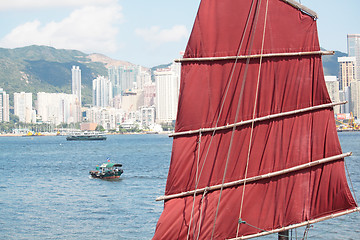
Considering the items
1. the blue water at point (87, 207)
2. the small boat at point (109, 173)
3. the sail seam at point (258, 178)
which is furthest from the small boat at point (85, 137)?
the sail seam at point (258, 178)

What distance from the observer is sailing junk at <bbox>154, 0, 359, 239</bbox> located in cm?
1553

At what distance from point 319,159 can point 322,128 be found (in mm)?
819

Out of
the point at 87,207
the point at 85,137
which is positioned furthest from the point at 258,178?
the point at 85,137

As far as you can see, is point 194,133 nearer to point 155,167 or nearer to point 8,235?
point 8,235

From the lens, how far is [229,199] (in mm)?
15531

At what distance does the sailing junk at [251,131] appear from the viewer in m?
15.5

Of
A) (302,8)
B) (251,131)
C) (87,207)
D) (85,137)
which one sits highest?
(302,8)

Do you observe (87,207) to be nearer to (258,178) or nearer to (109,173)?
(109,173)

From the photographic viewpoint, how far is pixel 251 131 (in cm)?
1565

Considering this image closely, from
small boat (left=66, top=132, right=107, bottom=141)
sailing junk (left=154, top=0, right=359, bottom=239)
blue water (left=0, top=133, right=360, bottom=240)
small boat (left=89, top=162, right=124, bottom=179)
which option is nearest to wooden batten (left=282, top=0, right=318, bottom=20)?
sailing junk (left=154, top=0, right=359, bottom=239)

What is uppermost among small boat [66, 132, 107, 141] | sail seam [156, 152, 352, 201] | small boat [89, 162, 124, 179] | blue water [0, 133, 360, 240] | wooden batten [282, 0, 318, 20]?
wooden batten [282, 0, 318, 20]

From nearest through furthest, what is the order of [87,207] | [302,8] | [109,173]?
[302,8] → [87,207] → [109,173]

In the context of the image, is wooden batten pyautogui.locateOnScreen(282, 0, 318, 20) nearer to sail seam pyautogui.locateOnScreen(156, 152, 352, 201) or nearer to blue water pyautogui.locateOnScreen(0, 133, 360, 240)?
sail seam pyautogui.locateOnScreen(156, 152, 352, 201)

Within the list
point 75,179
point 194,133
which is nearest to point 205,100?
point 194,133
